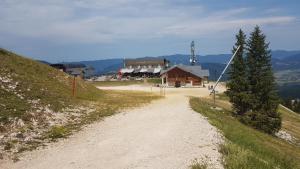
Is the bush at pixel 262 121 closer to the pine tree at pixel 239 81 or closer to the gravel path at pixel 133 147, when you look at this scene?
the pine tree at pixel 239 81

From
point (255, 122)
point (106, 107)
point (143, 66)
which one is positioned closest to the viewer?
point (106, 107)

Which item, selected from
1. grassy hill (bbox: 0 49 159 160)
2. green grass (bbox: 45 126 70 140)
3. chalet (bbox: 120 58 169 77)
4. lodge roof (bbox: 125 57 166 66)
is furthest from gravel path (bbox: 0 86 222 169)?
lodge roof (bbox: 125 57 166 66)

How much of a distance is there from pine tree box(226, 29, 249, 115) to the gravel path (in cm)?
2553

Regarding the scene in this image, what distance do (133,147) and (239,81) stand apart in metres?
38.1

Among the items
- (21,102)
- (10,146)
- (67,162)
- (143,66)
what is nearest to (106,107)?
(21,102)

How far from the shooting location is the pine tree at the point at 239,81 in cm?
5947

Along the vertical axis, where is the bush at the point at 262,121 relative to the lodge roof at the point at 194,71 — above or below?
below

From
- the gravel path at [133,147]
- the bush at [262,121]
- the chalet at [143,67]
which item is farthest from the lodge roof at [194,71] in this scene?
the gravel path at [133,147]

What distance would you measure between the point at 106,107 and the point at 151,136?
1826 cm

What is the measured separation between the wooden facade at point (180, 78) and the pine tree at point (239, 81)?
56.0 m

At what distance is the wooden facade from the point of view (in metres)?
118

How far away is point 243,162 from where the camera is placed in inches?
808

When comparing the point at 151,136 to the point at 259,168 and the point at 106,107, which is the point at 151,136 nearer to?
the point at 259,168

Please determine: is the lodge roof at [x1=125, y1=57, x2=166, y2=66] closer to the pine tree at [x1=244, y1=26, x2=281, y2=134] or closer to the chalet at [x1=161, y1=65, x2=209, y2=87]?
the chalet at [x1=161, y1=65, x2=209, y2=87]
